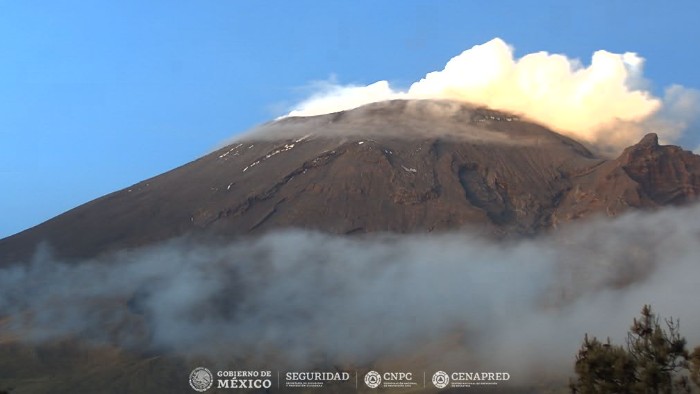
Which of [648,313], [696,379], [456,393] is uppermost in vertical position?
[456,393]

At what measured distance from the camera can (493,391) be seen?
19338 cm

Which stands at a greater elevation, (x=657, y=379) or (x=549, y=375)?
(x=549, y=375)

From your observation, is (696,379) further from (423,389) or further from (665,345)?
(423,389)

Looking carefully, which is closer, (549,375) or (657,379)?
(657,379)

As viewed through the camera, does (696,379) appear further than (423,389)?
No

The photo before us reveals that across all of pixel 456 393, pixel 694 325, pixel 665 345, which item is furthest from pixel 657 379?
pixel 694 325

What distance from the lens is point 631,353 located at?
1826 inches

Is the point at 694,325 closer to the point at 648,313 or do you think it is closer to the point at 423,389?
the point at 423,389

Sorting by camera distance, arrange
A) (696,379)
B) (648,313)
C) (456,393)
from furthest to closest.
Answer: (456,393)
(648,313)
(696,379)

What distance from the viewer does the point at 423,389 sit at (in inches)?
7840

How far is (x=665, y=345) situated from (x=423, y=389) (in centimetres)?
15729

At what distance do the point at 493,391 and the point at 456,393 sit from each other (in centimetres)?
821

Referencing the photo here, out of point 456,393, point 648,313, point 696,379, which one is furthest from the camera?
point 456,393

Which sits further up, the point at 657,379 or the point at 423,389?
the point at 423,389
